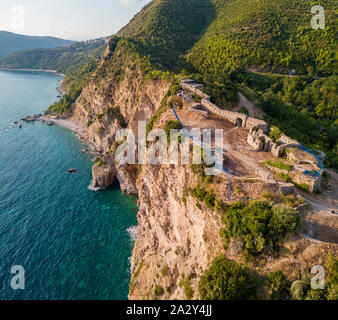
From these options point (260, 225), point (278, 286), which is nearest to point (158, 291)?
point (278, 286)

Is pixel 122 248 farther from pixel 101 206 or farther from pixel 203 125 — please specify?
pixel 203 125

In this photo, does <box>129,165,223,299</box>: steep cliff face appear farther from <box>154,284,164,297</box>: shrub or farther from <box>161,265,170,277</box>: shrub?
<box>154,284,164,297</box>: shrub

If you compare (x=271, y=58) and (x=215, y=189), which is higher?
(x=271, y=58)

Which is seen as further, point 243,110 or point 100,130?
point 100,130

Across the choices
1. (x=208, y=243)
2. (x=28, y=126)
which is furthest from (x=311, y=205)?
(x=28, y=126)

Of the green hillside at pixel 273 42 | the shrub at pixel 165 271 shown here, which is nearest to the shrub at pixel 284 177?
the shrub at pixel 165 271

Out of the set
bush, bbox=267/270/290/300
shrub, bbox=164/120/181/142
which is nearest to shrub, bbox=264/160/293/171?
bush, bbox=267/270/290/300

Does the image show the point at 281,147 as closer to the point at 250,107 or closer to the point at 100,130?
the point at 250,107
